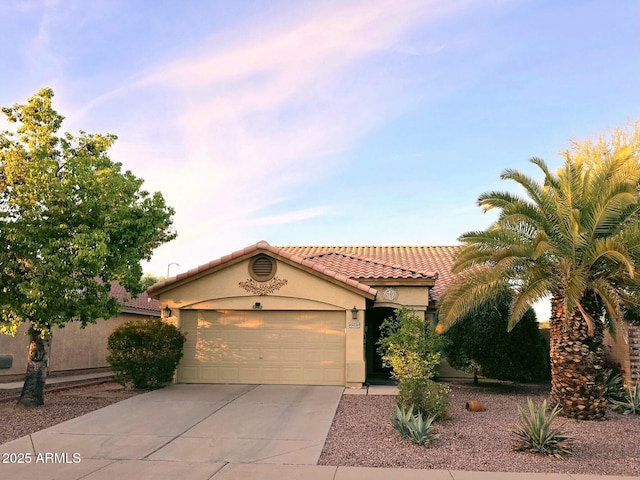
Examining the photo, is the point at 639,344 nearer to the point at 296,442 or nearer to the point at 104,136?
the point at 296,442

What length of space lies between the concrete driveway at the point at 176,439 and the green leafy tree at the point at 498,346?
181 inches

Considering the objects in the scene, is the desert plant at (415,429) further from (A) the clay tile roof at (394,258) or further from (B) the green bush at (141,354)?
(B) the green bush at (141,354)

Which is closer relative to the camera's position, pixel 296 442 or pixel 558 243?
pixel 296 442

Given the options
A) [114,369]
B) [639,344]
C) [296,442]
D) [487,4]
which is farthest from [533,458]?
[114,369]

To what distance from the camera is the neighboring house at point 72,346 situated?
702 inches

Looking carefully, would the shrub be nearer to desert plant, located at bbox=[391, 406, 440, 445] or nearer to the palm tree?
the palm tree

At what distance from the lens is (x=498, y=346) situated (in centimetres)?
1532

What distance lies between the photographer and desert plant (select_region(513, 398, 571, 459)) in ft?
28.0

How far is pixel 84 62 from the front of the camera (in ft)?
43.8

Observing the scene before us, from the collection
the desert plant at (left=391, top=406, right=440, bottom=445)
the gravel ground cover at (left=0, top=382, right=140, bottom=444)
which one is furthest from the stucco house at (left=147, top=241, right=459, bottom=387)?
the desert plant at (left=391, top=406, right=440, bottom=445)

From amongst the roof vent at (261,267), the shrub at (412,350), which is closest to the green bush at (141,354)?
the roof vent at (261,267)

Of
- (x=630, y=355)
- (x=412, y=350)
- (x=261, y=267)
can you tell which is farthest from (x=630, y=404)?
(x=261, y=267)

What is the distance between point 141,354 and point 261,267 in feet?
15.1

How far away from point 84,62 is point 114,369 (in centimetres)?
882
